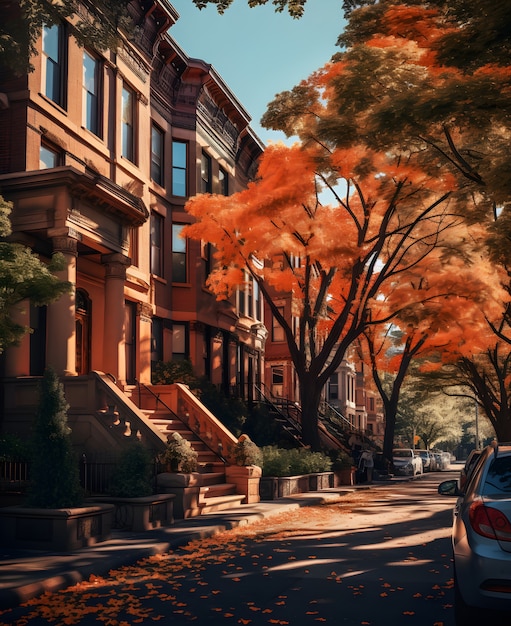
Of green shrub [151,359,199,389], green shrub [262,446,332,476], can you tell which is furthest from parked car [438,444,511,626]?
green shrub [151,359,199,389]

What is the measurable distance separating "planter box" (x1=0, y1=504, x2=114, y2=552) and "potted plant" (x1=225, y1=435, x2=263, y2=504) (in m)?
8.55

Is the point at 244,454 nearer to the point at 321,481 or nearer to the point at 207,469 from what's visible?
the point at 207,469

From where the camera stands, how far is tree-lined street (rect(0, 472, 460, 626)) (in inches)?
309

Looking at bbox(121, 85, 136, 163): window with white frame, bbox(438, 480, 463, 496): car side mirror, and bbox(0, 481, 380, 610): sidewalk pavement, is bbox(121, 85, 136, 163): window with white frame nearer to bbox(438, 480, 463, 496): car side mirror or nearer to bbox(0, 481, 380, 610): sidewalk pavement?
bbox(0, 481, 380, 610): sidewalk pavement

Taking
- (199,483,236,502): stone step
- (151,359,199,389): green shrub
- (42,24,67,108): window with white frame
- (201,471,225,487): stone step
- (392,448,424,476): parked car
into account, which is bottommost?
(392,448,424,476): parked car

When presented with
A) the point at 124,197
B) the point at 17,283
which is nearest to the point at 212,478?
the point at 124,197

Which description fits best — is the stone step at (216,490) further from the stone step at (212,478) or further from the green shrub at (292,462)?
the green shrub at (292,462)

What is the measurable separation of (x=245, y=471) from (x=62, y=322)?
5.99 meters

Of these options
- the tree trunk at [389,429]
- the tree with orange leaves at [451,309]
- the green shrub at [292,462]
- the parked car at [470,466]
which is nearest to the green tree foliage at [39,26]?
the parked car at [470,466]

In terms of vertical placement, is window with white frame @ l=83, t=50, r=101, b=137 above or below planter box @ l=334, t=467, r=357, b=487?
above

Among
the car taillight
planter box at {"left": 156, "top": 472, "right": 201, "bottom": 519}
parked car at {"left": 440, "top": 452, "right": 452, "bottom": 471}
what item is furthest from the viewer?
parked car at {"left": 440, "top": 452, "right": 452, "bottom": 471}

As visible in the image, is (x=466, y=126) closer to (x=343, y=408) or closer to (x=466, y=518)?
(x=466, y=518)

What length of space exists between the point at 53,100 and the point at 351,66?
7.72 meters

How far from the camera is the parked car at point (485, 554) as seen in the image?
19.0 feet
